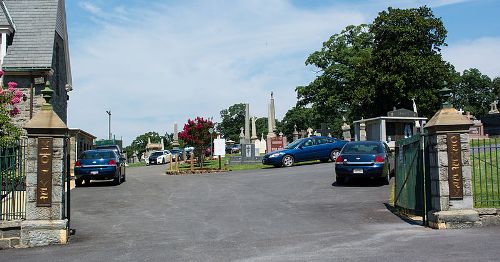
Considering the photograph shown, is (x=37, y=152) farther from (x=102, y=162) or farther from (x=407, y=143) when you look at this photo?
(x=102, y=162)

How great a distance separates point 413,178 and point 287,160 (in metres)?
16.8

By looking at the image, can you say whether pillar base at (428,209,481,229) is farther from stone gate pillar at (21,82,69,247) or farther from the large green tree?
the large green tree

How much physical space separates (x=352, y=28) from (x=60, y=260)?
57582mm

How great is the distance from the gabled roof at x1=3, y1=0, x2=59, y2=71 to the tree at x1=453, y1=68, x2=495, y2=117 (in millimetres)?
97315

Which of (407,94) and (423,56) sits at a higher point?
(423,56)

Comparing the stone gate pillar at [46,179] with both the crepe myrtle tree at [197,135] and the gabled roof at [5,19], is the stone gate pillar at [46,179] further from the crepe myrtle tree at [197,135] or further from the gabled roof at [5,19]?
the crepe myrtle tree at [197,135]

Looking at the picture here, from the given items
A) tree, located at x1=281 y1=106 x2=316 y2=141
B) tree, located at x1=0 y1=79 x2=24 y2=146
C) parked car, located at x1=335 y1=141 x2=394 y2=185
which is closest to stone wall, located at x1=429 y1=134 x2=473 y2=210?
parked car, located at x1=335 y1=141 x2=394 y2=185

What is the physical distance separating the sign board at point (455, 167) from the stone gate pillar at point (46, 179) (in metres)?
7.09

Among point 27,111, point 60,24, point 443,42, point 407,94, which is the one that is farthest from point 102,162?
point 443,42

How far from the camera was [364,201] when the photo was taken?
13688 mm

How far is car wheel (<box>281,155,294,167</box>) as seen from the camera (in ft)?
90.1

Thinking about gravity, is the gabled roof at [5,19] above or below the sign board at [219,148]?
above

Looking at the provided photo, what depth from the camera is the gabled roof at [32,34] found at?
70.6 ft

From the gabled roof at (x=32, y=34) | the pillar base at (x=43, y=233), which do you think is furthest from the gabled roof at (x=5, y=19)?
the pillar base at (x=43, y=233)
